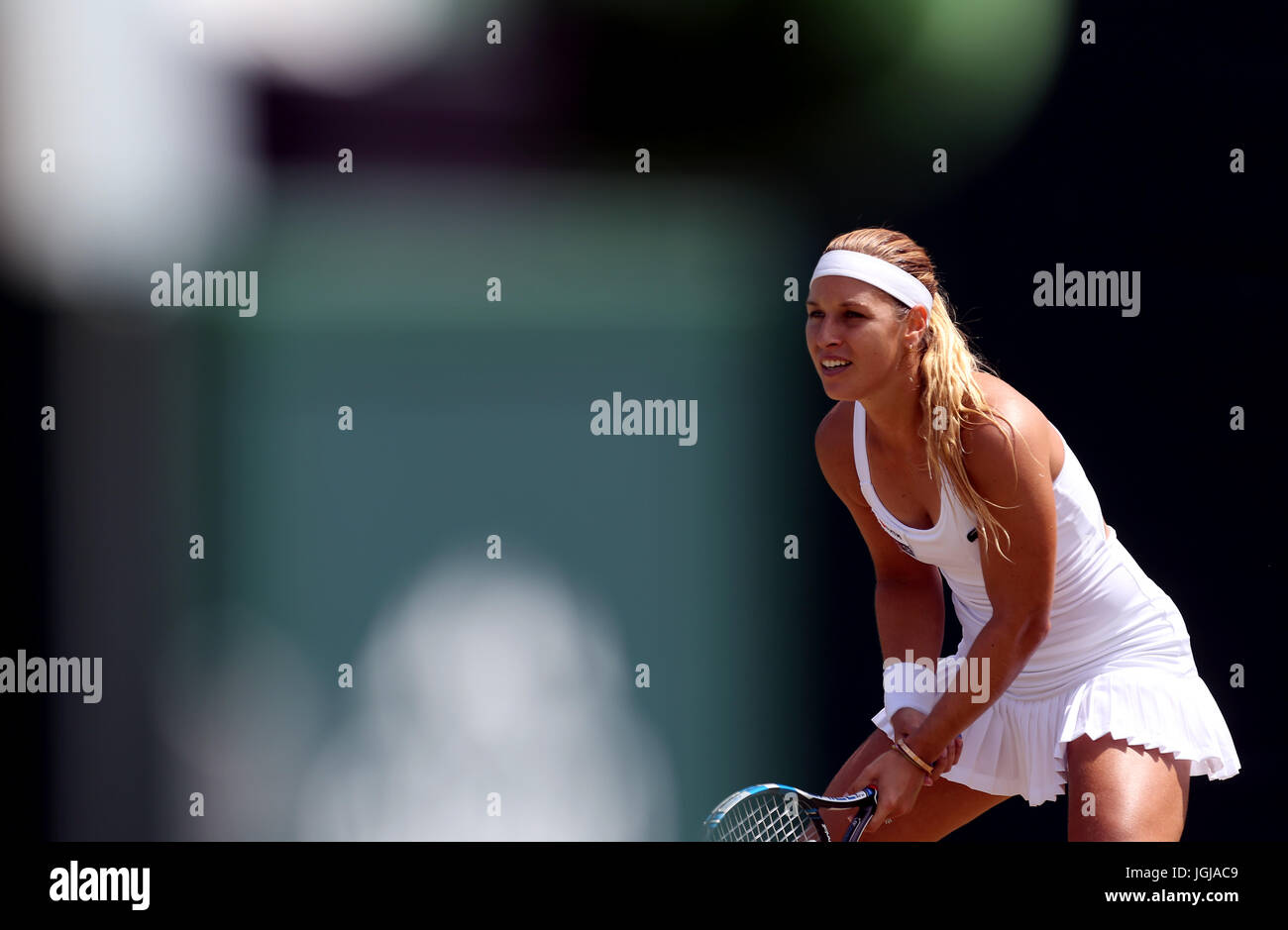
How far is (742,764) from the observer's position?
385 centimetres

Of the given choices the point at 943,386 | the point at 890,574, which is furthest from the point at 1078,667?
the point at 943,386

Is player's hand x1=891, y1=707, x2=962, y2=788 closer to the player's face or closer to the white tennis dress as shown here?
the white tennis dress

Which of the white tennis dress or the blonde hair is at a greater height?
the blonde hair

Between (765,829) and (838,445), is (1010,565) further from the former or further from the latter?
(765,829)

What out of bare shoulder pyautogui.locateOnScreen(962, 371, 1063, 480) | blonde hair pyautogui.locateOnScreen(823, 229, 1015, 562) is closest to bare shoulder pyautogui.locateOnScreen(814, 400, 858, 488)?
blonde hair pyautogui.locateOnScreen(823, 229, 1015, 562)

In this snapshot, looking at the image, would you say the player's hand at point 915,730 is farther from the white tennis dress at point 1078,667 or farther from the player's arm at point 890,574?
the player's arm at point 890,574

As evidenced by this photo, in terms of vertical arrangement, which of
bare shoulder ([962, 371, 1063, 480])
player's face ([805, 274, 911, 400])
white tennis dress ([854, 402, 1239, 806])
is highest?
player's face ([805, 274, 911, 400])

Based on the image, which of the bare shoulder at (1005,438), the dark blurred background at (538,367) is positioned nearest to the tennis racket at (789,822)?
the bare shoulder at (1005,438)

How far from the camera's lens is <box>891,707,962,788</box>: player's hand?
281 centimetres

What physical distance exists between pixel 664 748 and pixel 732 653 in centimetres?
33

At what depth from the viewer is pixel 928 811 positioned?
2.99 m

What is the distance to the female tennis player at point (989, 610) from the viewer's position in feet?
8.74
